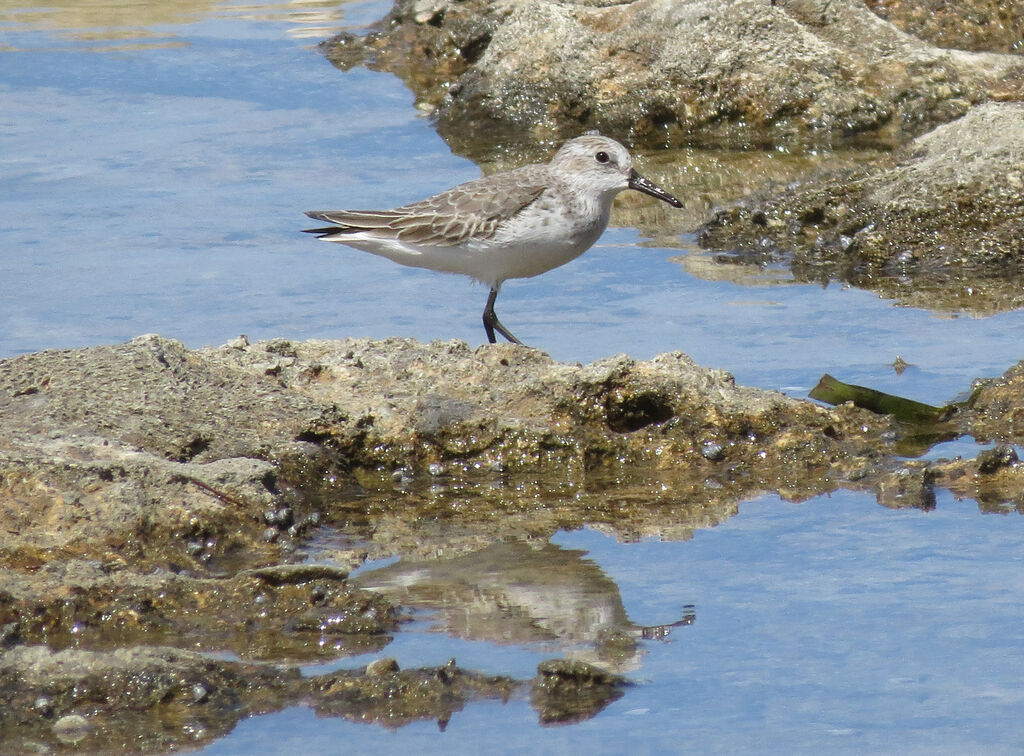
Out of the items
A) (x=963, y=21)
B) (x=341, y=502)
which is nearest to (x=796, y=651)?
(x=341, y=502)

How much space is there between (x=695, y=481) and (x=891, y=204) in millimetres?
3504

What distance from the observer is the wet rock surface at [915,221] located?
819 cm

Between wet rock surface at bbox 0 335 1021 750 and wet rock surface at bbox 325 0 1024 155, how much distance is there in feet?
18.0

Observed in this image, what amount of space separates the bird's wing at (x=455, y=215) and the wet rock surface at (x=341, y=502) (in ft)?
4.29

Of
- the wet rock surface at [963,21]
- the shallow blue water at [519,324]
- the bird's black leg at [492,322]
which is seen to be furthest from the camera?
the wet rock surface at [963,21]

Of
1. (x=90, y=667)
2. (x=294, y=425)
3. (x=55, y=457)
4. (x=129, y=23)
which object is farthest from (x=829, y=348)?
(x=129, y=23)

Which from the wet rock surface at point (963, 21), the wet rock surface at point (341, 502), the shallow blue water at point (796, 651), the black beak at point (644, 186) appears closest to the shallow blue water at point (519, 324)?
the shallow blue water at point (796, 651)

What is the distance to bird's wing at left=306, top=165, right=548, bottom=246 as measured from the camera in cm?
720

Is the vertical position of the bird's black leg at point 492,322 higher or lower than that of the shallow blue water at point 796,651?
higher

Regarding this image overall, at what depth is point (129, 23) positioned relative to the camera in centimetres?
1568

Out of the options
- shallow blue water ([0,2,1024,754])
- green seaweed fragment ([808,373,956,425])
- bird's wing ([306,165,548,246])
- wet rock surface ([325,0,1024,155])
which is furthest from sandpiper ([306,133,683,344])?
wet rock surface ([325,0,1024,155])

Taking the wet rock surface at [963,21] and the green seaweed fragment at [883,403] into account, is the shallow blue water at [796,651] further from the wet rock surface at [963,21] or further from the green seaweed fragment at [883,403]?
the wet rock surface at [963,21]

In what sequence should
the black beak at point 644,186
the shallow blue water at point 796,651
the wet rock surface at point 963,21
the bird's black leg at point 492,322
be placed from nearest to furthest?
the shallow blue water at point 796,651
the bird's black leg at point 492,322
the black beak at point 644,186
the wet rock surface at point 963,21

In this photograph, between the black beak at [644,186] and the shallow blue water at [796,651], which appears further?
the black beak at [644,186]
